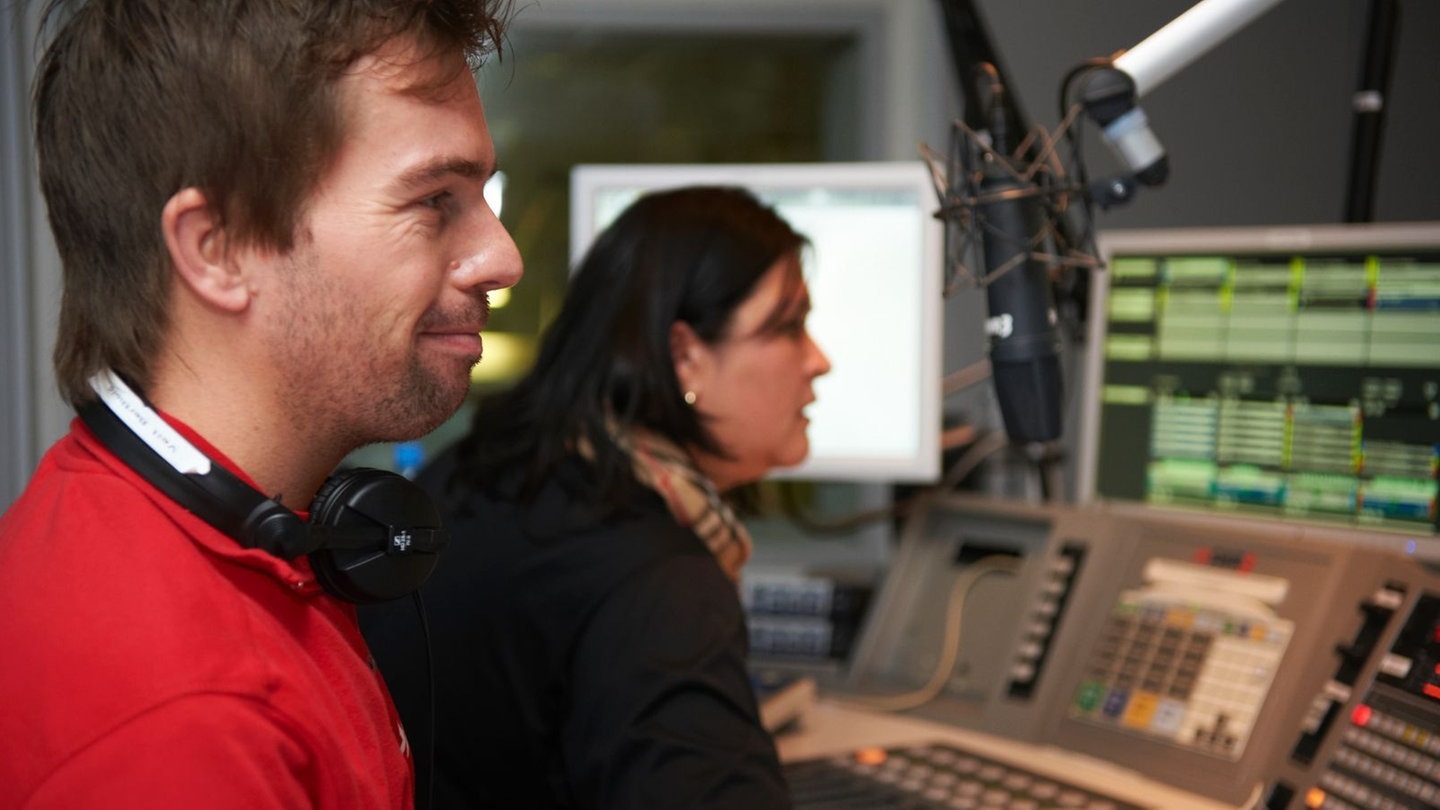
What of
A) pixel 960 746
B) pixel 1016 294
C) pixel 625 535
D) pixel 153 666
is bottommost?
pixel 960 746

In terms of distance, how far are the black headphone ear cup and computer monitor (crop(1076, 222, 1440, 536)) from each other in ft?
3.42

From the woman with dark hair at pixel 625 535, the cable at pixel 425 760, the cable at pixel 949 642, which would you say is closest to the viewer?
the cable at pixel 425 760

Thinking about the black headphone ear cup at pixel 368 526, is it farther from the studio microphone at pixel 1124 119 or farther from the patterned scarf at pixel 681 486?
the studio microphone at pixel 1124 119

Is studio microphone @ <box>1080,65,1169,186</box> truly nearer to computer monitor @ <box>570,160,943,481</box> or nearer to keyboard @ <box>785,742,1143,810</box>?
keyboard @ <box>785,742,1143,810</box>

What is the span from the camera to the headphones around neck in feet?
2.37

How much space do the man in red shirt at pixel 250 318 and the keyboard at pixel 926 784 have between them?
617 millimetres

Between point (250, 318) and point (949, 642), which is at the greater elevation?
point (250, 318)

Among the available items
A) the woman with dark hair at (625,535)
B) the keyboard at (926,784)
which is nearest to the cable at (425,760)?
the woman with dark hair at (625,535)

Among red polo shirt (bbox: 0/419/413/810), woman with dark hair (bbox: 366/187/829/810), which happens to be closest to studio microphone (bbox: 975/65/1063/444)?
woman with dark hair (bbox: 366/187/829/810)

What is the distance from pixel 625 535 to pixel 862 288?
2.69 ft

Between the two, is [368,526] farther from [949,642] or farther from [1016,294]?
[949,642]

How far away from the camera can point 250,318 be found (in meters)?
0.77

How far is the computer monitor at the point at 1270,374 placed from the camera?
1.40 m

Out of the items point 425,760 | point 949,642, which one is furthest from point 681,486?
point 949,642
